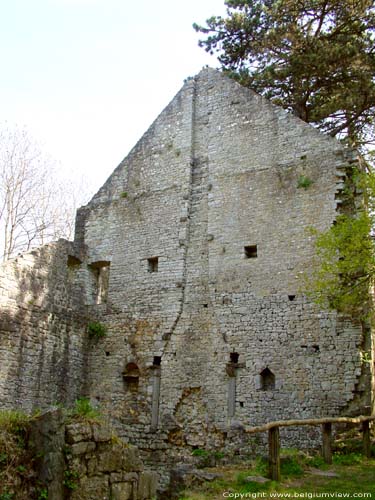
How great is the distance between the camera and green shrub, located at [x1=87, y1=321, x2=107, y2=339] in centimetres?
1580

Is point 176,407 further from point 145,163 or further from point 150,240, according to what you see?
point 145,163

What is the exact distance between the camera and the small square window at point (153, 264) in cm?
1574

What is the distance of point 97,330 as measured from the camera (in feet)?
51.9

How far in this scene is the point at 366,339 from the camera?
40.0ft

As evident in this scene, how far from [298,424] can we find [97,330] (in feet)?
26.5

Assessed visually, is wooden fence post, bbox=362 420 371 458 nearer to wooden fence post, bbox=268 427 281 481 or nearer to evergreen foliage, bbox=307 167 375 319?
evergreen foliage, bbox=307 167 375 319

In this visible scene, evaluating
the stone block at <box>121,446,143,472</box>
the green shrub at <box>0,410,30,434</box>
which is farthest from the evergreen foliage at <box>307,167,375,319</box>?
the green shrub at <box>0,410,30,434</box>

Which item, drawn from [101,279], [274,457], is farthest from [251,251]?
[274,457]

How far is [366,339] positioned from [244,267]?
11.2 feet

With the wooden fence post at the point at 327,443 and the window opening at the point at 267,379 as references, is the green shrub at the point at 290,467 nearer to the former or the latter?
the wooden fence post at the point at 327,443

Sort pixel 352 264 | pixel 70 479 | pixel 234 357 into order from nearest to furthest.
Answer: pixel 70 479 < pixel 352 264 < pixel 234 357

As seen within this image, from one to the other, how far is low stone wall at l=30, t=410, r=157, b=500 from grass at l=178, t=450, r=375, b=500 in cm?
118

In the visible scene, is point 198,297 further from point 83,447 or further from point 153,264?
point 83,447

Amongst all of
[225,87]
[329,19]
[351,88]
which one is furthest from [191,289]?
[329,19]
